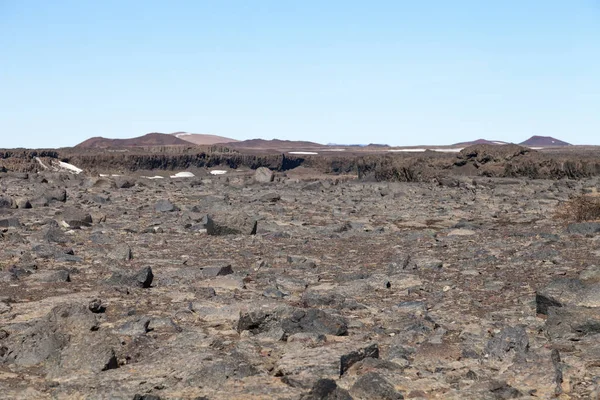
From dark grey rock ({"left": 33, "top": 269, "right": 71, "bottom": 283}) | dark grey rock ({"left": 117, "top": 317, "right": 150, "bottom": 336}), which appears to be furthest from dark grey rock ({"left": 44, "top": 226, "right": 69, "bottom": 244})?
dark grey rock ({"left": 117, "top": 317, "right": 150, "bottom": 336})

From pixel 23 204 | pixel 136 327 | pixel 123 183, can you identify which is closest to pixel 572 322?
pixel 136 327

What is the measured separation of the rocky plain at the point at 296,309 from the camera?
12.5 ft

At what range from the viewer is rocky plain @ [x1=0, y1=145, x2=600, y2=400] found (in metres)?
3.81

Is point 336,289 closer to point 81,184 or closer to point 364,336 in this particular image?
point 364,336

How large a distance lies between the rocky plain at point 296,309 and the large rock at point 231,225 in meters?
0.03

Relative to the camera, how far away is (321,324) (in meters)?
4.72

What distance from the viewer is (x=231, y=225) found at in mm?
9680

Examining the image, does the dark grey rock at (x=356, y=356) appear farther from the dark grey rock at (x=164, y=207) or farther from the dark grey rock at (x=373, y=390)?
the dark grey rock at (x=164, y=207)

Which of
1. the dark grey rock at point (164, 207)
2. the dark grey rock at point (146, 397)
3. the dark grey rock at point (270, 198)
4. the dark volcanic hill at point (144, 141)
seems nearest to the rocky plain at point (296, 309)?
the dark grey rock at point (146, 397)

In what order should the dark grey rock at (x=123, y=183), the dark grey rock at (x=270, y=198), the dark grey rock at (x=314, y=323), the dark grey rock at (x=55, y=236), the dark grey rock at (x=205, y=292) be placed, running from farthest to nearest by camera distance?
the dark grey rock at (x=123, y=183) < the dark grey rock at (x=270, y=198) < the dark grey rock at (x=55, y=236) < the dark grey rock at (x=205, y=292) < the dark grey rock at (x=314, y=323)

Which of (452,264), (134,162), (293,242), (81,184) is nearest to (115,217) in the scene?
(293,242)

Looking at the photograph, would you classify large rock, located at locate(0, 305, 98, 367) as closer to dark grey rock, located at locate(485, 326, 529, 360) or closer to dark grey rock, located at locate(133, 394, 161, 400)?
dark grey rock, located at locate(133, 394, 161, 400)

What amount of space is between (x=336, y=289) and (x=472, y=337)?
1699mm

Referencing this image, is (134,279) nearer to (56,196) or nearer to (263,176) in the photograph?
(56,196)
